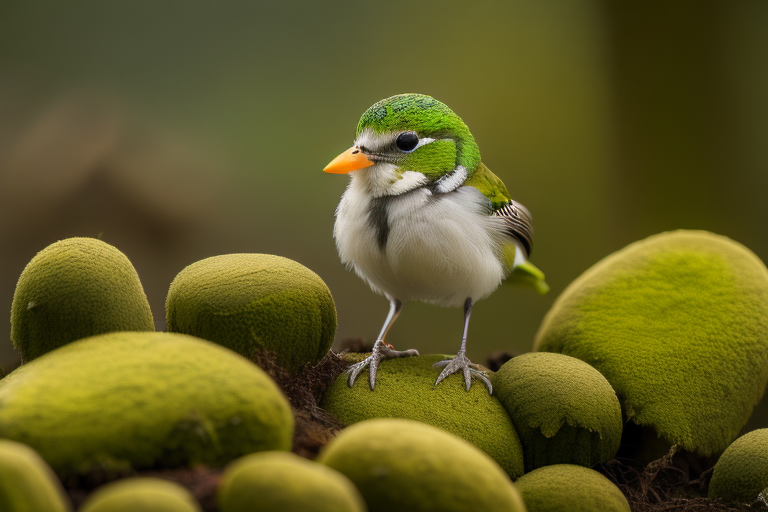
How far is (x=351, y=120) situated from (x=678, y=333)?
1.80 m

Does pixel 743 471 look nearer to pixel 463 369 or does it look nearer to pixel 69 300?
pixel 463 369

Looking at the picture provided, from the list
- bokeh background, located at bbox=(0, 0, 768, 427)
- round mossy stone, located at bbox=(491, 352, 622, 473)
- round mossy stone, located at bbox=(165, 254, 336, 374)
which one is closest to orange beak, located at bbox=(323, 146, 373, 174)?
round mossy stone, located at bbox=(165, 254, 336, 374)

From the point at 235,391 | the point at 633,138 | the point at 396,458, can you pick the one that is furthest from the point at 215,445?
the point at 633,138

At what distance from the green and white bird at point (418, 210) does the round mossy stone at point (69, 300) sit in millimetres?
463

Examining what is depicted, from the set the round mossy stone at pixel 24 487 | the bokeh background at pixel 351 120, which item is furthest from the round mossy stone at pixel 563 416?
the bokeh background at pixel 351 120

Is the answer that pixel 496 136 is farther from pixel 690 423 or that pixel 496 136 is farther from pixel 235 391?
pixel 235 391

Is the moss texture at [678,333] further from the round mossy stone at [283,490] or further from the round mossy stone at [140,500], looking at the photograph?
the round mossy stone at [140,500]

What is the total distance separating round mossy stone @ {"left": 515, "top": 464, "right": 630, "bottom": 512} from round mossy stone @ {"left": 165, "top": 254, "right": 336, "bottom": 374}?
469 millimetres

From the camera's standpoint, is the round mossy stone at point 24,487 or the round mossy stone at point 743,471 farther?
the round mossy stone at point 743,471

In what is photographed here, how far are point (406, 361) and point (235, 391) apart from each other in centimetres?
63

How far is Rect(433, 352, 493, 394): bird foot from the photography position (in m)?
1.37

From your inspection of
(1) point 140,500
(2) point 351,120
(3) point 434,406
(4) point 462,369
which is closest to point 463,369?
(4) point 462,369

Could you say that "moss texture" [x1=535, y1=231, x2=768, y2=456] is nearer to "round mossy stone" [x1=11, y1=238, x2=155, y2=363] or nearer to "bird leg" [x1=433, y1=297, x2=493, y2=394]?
"bird leg" [x1=433, y1=297, x2=493, y2=394]

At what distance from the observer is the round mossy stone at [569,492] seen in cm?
105
